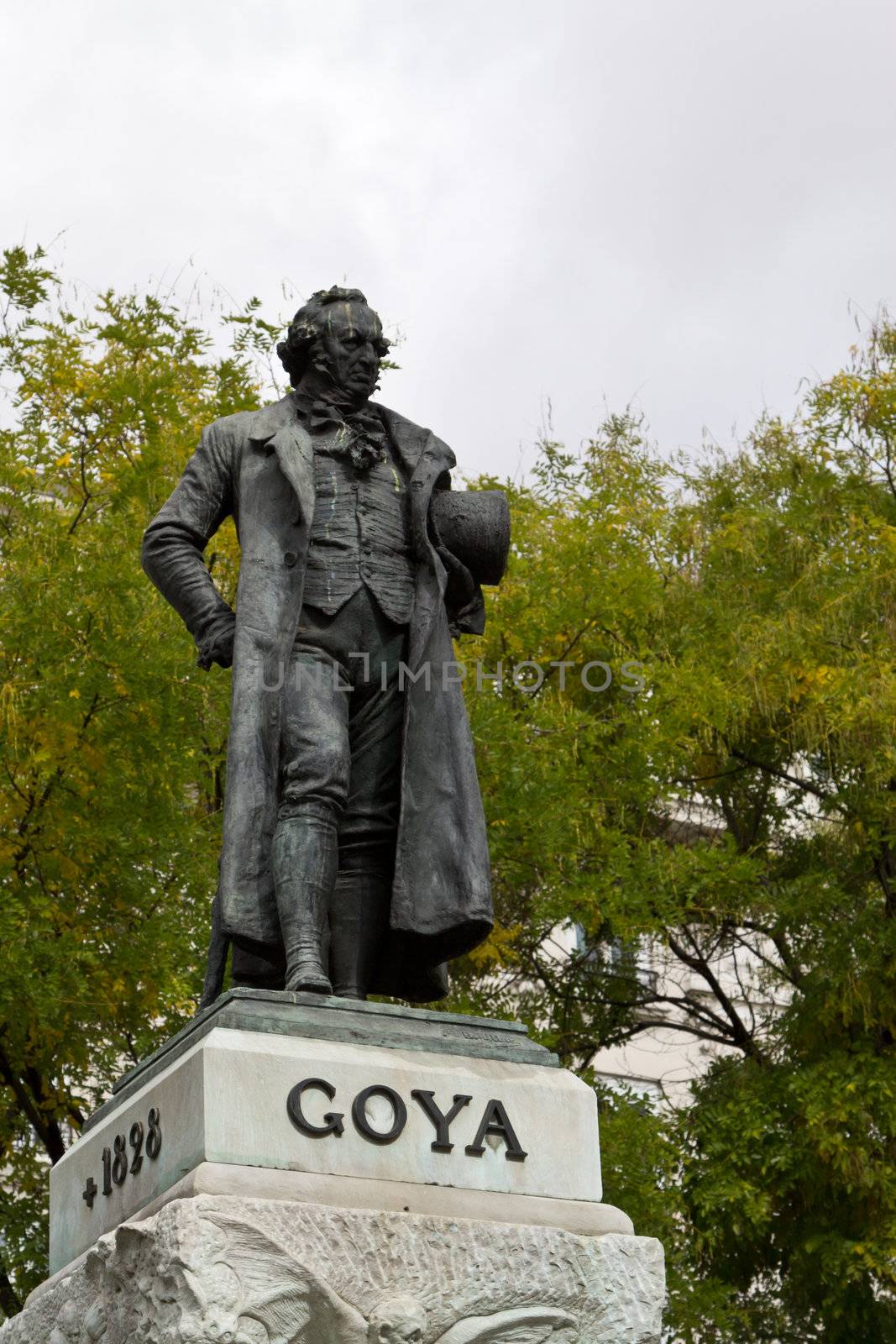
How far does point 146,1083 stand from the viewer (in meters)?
6.23

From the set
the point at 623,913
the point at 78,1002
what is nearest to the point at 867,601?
the point at 623,913

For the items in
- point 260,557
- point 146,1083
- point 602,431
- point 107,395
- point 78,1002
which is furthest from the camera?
point 602,431

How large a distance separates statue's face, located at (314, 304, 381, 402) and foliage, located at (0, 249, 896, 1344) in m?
6.16

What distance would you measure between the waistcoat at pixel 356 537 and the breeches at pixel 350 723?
5 centimetres

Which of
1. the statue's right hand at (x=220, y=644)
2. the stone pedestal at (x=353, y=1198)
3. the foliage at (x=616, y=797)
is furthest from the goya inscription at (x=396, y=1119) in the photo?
the foliage at (x=616, y=797)

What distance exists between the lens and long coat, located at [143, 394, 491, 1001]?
6.49 metres

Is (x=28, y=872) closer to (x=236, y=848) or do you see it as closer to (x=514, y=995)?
(x=514, y=995)

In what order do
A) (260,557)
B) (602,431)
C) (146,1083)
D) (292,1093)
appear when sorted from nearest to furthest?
(292,1093) → (146,1083) → (260,557) → (602,431)

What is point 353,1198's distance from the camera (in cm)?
561

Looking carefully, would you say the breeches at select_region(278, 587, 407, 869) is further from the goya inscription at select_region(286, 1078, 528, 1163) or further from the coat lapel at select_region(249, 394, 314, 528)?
the goya inscription at select_region(286, 1078, 528, 1163)

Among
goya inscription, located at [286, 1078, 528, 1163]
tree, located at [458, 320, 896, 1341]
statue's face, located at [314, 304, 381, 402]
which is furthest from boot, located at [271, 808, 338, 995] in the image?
tree, located at [458, 320, 896, 1341]

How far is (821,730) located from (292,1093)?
34.1ft

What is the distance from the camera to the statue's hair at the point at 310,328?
727 centimetres

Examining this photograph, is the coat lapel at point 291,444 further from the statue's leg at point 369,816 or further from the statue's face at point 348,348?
the statue's leg at point 369,816
